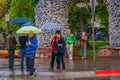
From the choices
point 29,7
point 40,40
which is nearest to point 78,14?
point 29,7

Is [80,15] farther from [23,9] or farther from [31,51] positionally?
[31,51]

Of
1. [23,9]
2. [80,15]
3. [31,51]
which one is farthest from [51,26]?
[80,15]

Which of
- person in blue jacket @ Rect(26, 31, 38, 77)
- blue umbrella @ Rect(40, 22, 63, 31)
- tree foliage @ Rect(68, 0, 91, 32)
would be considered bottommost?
person in blue jacket @ Rect(26, 31, 38, 77)

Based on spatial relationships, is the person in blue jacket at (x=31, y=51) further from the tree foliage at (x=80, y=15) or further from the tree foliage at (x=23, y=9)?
the tree foliage at (x=80, y=15)

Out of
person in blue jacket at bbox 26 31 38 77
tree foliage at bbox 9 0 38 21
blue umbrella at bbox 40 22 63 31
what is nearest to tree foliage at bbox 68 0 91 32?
tree foliage at bbox 9 0 38 21

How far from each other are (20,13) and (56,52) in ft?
64.4

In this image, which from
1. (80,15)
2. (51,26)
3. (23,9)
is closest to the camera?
(51,26)

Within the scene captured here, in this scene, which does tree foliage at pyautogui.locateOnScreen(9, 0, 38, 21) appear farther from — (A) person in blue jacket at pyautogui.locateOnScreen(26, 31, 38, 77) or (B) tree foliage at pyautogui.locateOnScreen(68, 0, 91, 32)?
(A) person in blue jacket at pyautogui.locateOnScreen(26, 31, 38, 77)

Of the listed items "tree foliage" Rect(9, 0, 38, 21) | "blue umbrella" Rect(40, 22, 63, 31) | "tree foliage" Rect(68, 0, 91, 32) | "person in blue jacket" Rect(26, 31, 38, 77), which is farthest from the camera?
"tree foliage" Rect(68, 0, 91, 32)

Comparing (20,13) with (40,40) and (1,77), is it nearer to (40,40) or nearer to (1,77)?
(40,40)

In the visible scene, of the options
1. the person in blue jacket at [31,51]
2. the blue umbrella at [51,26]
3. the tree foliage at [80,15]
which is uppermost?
the tree foliage at [80,15]

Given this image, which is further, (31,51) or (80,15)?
(80,15)

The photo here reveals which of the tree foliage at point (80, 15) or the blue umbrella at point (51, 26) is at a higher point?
the tree foliage at point (80, 15)

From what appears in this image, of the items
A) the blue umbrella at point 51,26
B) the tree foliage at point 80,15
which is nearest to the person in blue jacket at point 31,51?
the blue umbrella at point 51,26
